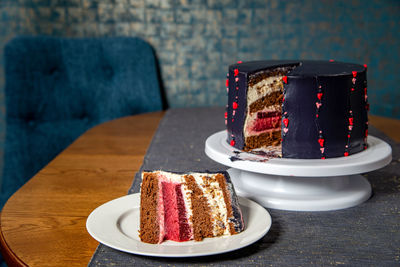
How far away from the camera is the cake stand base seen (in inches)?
37.4

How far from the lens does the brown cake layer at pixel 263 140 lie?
1098 millimetres

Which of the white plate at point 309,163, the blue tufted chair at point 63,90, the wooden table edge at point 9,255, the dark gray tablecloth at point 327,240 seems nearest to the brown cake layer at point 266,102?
the white plate at point 309,163

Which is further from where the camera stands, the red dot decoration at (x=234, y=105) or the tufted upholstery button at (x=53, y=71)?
the tufted upholstery button at (x=53, y=71)

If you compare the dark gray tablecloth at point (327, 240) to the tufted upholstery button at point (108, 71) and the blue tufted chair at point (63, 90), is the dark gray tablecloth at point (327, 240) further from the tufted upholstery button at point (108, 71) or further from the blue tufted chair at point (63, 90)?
the tufted upholstery button at point (108, 71)

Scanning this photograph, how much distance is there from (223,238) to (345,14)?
85.3 inches

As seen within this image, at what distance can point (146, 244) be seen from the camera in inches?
29.4

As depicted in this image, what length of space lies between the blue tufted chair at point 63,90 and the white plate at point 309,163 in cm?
141

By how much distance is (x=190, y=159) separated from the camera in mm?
1364

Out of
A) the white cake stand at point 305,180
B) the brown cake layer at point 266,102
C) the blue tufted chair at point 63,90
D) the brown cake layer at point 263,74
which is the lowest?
the blue tufted chair at point 63,90

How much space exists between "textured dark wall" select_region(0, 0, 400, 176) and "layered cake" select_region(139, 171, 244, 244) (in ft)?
6.00

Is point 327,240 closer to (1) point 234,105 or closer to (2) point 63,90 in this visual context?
(1) point 234,105

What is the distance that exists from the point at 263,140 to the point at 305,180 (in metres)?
0.19

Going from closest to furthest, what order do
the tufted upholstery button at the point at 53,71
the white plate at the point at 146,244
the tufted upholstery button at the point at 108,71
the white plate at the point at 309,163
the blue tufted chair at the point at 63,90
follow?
the white plate at the point at 146,244 < the white plate at the point at 309,163 < the blue tufted chair at the point at 63,90 < the tufted upholstery button at the point at 53,71 < the tufted upholstery button at the point at 108,71

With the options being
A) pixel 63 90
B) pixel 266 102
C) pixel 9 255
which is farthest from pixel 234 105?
pixel 63 90
